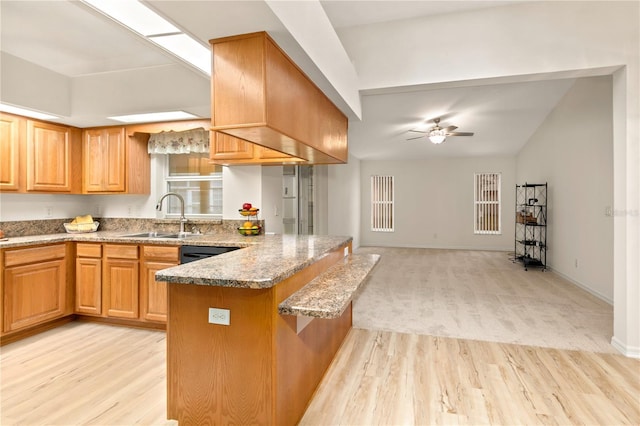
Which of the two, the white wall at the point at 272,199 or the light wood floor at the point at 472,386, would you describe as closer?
the light wood floor at the point at 472,386

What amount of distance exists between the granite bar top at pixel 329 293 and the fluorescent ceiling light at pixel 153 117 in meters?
2.19

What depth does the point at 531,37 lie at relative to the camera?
2977mm

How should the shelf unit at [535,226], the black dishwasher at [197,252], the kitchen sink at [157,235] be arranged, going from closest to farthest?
the black dishwasher at [197,252], the kitchen sink at [157,235], the shelf unit at [535,226]

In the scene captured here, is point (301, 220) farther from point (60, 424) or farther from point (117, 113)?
point (60, 424)

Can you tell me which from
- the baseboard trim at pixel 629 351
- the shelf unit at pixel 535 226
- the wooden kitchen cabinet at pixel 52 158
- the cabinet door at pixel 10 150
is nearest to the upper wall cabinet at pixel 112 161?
the wooden kitchen cabinet at pixel 52 158

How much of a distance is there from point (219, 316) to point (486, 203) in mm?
8888

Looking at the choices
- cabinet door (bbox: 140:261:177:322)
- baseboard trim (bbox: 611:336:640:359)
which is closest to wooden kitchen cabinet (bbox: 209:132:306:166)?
cabinet door (bbox: 140:261:177:322)

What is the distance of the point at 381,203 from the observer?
996 centimetres

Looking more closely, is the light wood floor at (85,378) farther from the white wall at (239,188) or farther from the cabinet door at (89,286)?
the white wall at (239,188)

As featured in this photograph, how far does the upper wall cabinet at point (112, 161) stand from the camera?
3.94 m

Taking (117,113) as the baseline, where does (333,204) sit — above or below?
below

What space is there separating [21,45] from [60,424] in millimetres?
3026

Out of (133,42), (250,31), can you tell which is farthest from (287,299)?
(133,42)

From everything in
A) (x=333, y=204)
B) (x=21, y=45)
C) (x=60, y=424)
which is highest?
(x=21, y=45)
